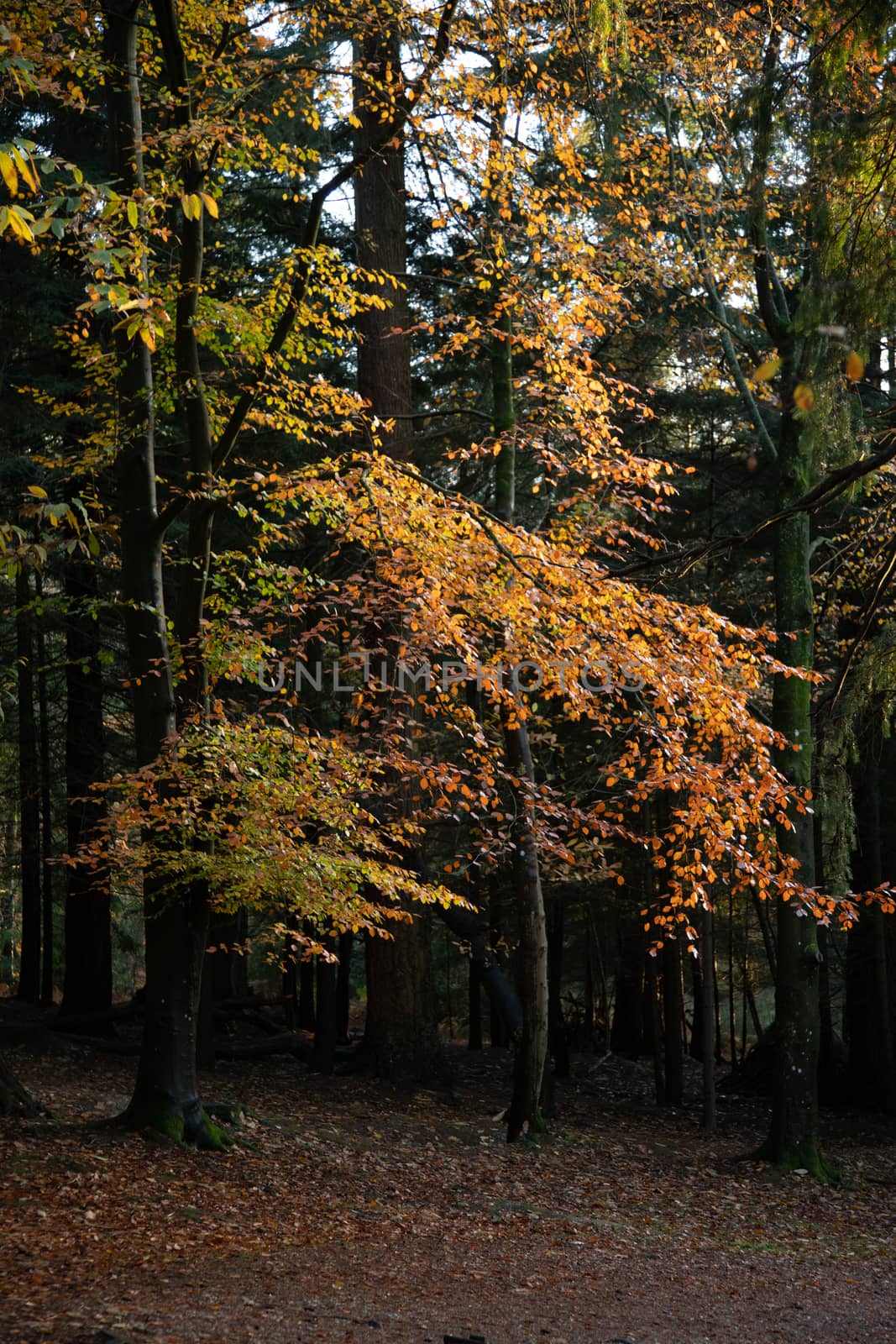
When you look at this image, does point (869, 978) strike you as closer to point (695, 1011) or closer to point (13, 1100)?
point (695, 1011)

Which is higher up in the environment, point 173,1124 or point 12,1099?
point 12,1099

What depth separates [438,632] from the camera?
777 cm

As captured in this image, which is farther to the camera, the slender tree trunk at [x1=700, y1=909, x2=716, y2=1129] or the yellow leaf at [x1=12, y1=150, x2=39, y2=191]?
the slender tree trunk at [x1=700, y1=909, x2=716, y2=1129]

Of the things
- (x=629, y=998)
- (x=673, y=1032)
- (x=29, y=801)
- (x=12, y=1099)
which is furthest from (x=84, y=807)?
(x=629, y=998)

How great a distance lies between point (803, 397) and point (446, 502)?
3.76 metres

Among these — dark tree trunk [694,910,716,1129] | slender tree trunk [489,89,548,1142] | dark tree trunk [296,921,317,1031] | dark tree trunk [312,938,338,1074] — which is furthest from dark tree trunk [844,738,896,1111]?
dark tree trunk [296,921,317,1031]

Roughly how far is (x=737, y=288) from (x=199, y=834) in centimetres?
928

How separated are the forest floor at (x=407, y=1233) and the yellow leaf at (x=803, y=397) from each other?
469 centimetres

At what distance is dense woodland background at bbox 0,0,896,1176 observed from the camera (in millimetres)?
7324

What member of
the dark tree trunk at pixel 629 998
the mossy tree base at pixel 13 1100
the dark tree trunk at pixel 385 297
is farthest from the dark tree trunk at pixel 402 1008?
the dark tree trunk at pixel 629 998

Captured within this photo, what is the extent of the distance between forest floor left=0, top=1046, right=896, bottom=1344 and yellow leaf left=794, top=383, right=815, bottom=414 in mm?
4690

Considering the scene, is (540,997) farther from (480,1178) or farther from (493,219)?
(493,219)

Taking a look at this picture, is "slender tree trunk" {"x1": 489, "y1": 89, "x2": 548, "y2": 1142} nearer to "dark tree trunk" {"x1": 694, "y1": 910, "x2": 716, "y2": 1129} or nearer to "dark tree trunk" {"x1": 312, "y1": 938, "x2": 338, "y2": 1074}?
"dark tree trunk" {"x1": 694, "y1": 910, "x2": 716, "y2": 1129}

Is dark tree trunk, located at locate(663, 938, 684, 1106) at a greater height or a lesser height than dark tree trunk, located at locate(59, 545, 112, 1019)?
lesser
